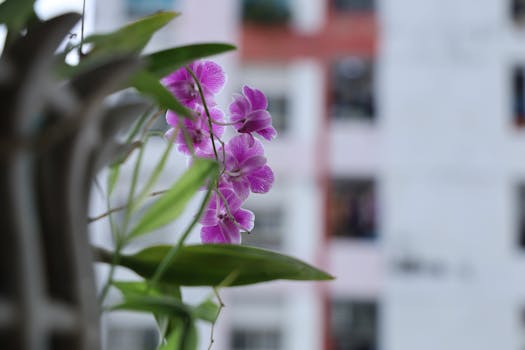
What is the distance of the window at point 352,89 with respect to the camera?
3678 mm

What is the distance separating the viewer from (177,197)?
0.19 m

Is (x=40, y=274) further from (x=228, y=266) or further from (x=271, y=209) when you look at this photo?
(x=271, y=209)

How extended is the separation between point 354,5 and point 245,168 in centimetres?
350

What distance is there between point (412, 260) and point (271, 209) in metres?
0.66

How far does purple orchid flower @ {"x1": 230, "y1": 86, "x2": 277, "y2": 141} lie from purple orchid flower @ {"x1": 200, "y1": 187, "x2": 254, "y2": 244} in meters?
0.02

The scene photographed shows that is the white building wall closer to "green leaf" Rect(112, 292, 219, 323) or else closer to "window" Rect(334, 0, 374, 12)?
"window" Rect(334, 0, 374, 12)

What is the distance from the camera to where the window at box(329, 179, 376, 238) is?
364 centimetres

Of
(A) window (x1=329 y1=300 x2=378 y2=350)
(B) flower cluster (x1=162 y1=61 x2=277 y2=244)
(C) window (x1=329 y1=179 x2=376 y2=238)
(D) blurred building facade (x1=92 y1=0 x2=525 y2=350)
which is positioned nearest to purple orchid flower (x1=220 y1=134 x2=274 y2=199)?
(B) flower cluster (x1=162 y1=61 x2=277 y2=244)

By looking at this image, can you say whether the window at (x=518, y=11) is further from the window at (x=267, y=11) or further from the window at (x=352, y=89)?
the window at (x=267, y=11)

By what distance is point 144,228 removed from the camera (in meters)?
0.20

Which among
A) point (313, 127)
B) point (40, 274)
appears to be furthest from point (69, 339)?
point (313, 127)

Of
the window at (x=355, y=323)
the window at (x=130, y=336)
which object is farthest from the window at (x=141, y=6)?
the window at (x=355, y=323)

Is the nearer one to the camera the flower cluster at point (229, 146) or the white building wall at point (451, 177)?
the flower cluster at point (229, 146)

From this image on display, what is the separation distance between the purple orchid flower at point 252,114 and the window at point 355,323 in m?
3.52
